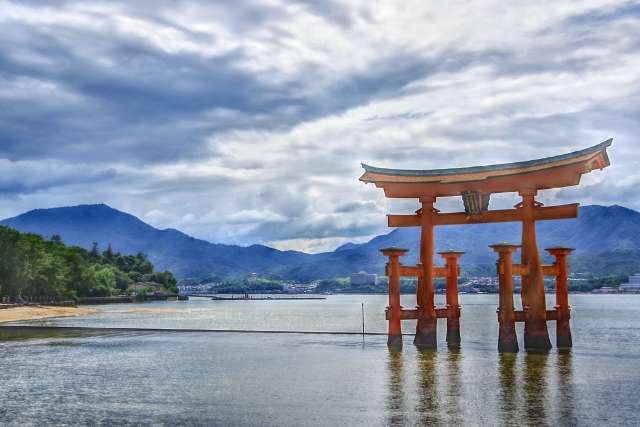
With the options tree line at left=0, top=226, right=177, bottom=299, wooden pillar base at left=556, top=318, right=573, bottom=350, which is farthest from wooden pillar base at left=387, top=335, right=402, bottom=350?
tree line at left=0, top=226, right=177, bottom=299

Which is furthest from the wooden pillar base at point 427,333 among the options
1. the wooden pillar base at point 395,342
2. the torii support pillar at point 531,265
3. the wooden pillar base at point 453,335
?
the torii support pillar at point 531,265

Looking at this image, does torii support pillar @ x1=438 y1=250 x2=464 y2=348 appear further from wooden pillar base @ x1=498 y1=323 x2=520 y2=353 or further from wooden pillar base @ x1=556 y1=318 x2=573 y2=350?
wooden pillar base @ x1=556 y1=318 x2=573 y2=350

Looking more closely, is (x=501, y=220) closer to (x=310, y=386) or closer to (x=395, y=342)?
(x=395, y=342)

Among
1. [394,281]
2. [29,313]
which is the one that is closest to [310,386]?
[394,281]

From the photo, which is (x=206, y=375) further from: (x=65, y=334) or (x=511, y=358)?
(x=65, y=334)

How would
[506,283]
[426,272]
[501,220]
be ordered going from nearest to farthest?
1. [506,283]
2. [501,220]
3. [426,272]

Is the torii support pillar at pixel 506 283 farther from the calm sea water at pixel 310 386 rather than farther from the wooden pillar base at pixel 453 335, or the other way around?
the wooden pillar base at pixel 453 335

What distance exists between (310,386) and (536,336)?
49.2 ft

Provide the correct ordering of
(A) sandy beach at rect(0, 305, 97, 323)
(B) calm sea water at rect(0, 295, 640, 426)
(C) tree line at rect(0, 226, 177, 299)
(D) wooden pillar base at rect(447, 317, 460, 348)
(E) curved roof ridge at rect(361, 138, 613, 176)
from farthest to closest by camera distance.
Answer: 1. (C) tree line at rect(0, 226, 177, 299)
2. (A) sandy beach at rect(0, 305, 97, 323)
3. (D) wooden pillar base at rect(447, 317, 460, 348)
4. (E) curved roof ridge at rect(361, 138, 613, 176)
5. (B) calm sea water at rect(0, 295, 640, 426)

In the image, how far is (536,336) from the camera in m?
37.4

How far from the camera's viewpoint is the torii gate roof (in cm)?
3422

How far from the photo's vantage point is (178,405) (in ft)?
78.8

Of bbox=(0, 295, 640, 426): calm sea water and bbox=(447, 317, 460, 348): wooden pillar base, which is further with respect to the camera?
bbox=(447, 317, 460, 348): wooden pillar base

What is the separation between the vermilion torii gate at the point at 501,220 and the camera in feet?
114
